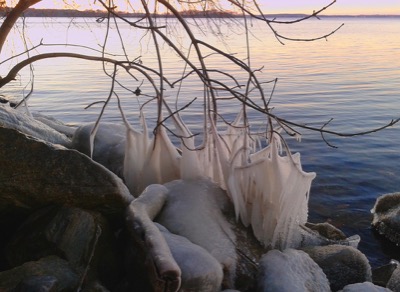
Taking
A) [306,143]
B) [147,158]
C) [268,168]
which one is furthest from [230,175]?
[306,143]

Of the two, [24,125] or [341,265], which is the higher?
[24,125]

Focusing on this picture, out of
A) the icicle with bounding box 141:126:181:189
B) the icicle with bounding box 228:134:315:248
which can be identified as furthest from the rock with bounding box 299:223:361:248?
the icicle with bounding box 141:126:181:189

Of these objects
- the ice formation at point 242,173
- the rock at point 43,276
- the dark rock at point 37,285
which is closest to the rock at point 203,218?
the ice formation at point 242,173

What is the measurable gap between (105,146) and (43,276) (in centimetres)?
391

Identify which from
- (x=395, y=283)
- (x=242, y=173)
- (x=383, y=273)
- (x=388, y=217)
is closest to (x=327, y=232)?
(x=383, y=273)

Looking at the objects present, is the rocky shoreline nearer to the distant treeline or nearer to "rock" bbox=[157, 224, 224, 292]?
"rock" bbox=[157, 224, 224, 292]

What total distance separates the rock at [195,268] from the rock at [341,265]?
5.42 feet

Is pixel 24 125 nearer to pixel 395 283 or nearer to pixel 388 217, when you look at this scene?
pixel 395 283

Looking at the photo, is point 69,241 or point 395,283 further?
point 395,283

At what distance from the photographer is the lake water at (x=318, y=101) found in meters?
8.33

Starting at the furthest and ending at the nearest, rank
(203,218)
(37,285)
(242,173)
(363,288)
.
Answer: (242,173)
(203,218)
(363,288)
(37,285)

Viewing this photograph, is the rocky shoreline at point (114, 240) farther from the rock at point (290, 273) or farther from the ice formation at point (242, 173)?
the ice formation at point (242, 173)

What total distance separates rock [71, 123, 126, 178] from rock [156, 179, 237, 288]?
63.7 inches

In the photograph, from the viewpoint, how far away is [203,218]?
524cm
